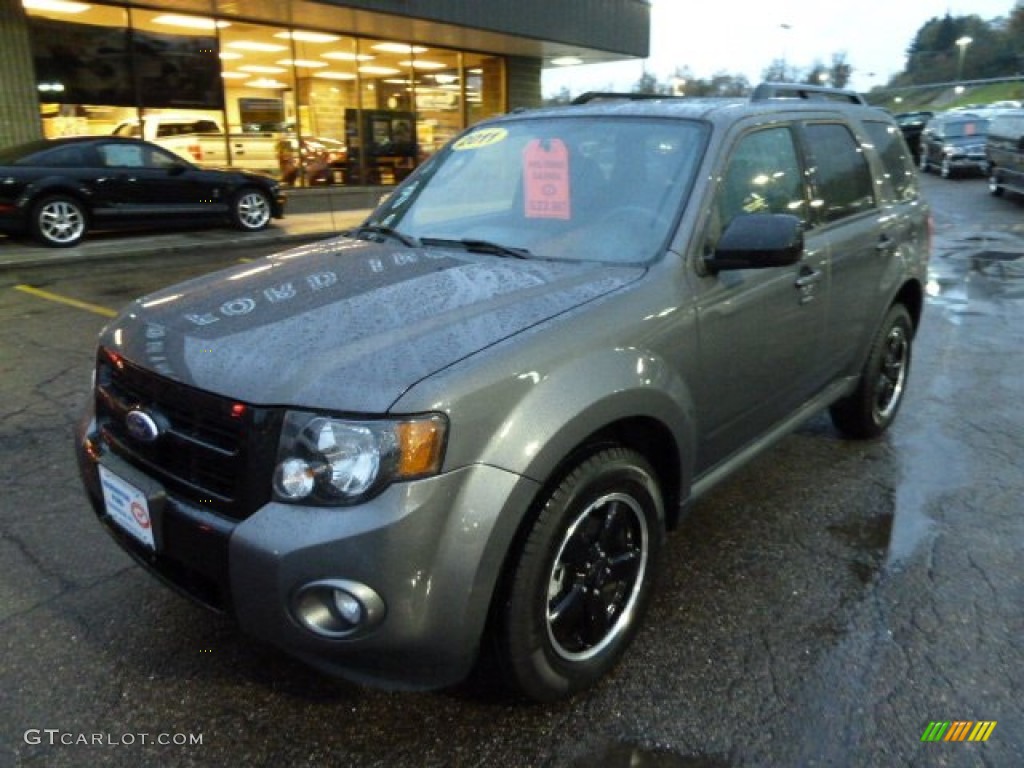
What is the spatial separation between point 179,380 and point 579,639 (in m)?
1.39

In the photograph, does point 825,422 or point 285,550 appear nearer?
point 285,550

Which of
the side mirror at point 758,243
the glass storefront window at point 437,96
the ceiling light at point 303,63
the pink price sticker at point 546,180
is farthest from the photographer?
the glass storefront window at point 437,96

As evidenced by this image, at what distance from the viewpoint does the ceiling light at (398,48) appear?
1772 cm

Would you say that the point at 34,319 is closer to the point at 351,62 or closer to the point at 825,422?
the point at 825,422

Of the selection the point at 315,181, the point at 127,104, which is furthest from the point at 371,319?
the point at 315,181

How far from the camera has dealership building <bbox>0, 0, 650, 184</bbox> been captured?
1320 cm

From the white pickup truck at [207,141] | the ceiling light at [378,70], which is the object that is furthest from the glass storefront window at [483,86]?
the white pickup truck at [207,141]

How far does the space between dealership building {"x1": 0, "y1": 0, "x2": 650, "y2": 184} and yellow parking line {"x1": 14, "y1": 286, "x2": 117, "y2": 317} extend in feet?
18.9

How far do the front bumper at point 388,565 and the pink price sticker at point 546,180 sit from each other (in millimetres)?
1415

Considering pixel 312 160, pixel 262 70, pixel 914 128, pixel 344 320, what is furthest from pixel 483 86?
pixel 914 128

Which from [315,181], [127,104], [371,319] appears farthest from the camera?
[315,181]

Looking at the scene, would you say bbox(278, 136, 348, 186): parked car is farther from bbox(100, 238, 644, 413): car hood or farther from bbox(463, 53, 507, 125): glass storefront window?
bbox(100, 238, 644, 413): car hood

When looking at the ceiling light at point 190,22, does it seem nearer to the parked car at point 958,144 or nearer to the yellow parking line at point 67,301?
the yellow parking line at point 67,301

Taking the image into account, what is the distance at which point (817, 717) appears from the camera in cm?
243
